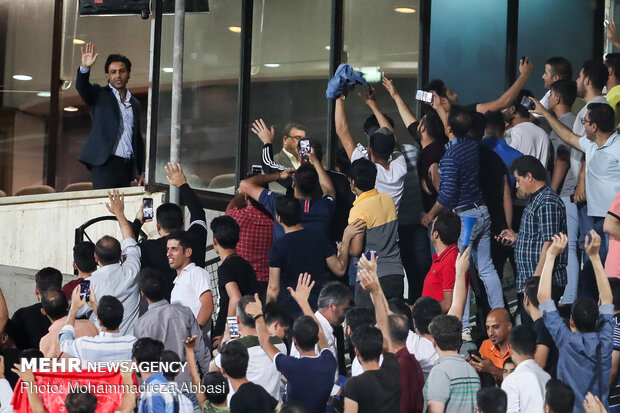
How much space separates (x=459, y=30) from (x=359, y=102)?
1.49 metres

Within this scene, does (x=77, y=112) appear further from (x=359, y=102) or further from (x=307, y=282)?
(x=307, y=282)

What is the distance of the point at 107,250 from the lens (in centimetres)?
982

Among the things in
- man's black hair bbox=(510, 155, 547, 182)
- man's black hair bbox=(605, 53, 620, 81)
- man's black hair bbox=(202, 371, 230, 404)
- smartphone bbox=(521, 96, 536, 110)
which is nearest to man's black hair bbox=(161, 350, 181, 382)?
man's black hair bbox=(202, 371, 230, 404)

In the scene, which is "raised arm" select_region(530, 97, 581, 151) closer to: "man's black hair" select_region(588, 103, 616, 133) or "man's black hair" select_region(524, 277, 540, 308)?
"man's black hair" select_region(588, 103, 616, 133)

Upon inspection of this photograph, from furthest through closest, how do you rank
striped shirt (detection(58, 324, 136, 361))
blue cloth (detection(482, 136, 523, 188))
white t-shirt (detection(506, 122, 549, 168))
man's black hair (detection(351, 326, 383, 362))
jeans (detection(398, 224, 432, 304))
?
white t-shirt (detection(506, 122, 549, 168)) < blue cloth (detection(482, 136, 523, 188)) < jeans (detection(398, 224, 432, 304)) < striped shirt (detection(58, 324, 136, 361)) < man's black hair (detection(351, 326, 383, 362))

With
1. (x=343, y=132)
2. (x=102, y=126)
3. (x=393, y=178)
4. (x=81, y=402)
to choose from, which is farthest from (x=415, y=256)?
(x=81, y=402)

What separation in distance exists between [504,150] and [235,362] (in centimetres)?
399

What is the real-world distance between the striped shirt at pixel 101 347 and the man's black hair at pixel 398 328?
6.31 feet

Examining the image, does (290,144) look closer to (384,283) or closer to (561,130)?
(384,283)

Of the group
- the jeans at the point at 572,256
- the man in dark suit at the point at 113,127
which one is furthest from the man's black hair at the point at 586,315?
the man in dark suit at the point at 113,127

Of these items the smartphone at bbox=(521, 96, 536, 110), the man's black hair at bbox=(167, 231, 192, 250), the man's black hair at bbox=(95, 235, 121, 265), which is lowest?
the man's black hair at bbox=(95, 235, 121, 265)

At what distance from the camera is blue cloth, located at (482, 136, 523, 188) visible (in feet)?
36.3

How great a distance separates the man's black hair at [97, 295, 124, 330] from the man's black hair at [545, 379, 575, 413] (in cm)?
308

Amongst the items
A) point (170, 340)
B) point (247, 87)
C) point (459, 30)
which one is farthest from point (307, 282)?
point (459, 30)
